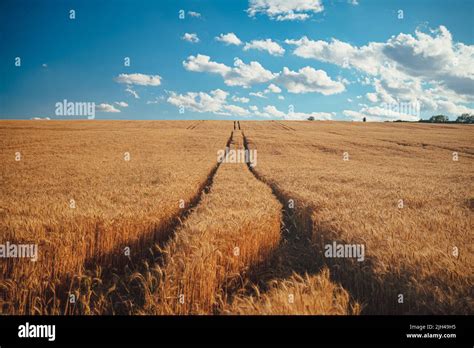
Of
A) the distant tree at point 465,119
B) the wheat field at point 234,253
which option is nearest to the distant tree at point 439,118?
the distant tree at point 465,119

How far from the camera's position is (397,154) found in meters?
32.1

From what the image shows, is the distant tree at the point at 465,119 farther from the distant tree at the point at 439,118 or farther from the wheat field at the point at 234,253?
the wheat field at the point at 234,253

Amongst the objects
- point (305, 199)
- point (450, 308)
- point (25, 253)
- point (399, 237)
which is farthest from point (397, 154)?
point (25, 253)

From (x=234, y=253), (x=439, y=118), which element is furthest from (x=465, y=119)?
(x=234, y=253)

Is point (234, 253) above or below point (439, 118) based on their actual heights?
below

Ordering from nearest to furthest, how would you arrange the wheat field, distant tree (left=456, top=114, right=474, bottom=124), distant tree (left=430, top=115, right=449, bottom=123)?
the wheat field
distant tree (left=456, top=114, right=474, bottom=124)
distant tree (left=430, top=115, right=449, bottom=123)

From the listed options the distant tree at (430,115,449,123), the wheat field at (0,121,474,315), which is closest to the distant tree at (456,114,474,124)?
the distant tree at (430,115,449,123)

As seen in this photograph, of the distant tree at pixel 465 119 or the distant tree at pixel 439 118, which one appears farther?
the distant tree at pixel 439 118

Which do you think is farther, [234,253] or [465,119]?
[465,119]

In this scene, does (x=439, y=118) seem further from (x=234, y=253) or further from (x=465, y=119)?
(x=234, y=253)

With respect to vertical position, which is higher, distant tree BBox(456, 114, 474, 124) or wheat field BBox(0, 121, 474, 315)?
distant tree BBox(456, 114, 474, 124)

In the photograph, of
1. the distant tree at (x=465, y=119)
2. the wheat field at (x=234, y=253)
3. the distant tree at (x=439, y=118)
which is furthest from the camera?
the distant tree at (x=439, y=118)

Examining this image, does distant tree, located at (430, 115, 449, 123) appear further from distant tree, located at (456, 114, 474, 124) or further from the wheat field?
the wheat field
